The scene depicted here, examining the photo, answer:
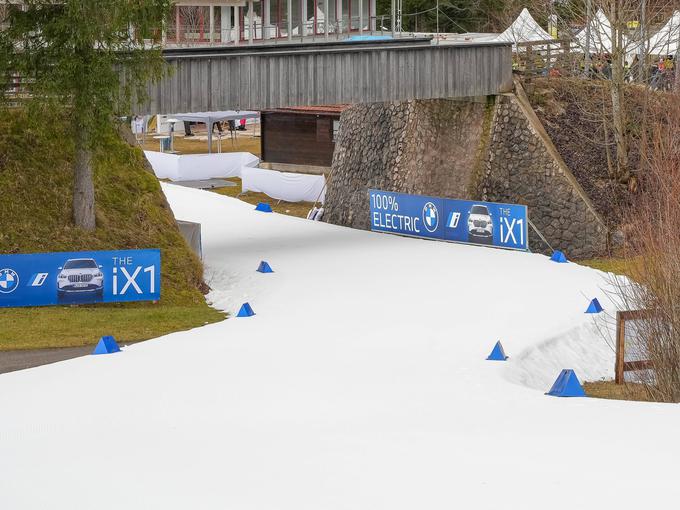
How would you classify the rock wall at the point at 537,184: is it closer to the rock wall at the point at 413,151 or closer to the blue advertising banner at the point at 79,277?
the rock wall at the point at 413,151

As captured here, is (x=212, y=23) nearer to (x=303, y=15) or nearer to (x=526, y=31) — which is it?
(x=303, y=15)

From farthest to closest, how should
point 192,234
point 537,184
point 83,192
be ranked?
point 537,184
point 192,234
point 83,192

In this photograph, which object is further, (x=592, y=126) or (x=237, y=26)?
(x=237, y=26)

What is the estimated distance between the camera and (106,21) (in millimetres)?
25969

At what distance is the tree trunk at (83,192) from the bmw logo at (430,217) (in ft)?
34.3

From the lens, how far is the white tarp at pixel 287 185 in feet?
151

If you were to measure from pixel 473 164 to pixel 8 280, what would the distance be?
16.3m

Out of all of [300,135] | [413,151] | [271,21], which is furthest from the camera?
[271,21]

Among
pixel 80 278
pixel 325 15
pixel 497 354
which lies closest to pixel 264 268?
pixel 80 278

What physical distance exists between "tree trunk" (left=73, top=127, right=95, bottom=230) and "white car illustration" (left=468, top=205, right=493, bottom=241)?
421 inches

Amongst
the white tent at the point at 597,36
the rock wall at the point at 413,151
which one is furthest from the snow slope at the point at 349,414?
the white tent at the point at 597,36

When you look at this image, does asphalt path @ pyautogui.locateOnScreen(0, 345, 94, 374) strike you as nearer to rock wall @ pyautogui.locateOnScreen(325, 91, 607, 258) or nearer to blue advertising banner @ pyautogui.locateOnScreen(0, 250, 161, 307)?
blue advertising banner @ pyautogui.locateOnScreen(0, 250, 161, 307)

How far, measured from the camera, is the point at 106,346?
20516mm

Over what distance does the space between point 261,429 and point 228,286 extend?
545 inches
